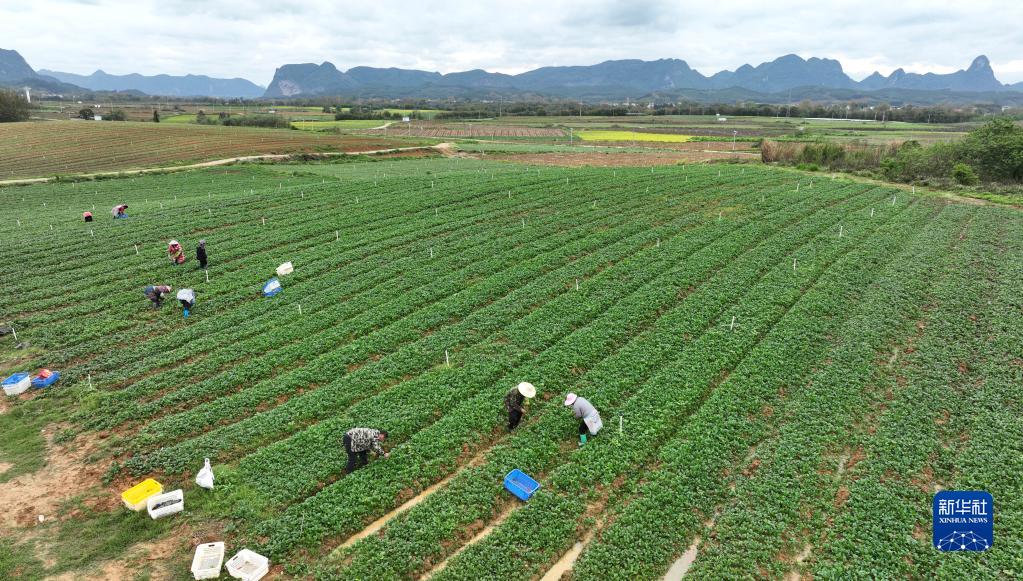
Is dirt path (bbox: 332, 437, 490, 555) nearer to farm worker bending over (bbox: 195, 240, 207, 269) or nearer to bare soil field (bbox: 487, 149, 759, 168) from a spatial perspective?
farm worker bending over (bbox: 195, 240, 207, 269)

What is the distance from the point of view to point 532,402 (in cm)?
1369

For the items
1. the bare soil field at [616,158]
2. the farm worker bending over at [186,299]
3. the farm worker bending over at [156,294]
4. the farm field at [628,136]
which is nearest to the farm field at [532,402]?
the farm worker bending over at [156,294]

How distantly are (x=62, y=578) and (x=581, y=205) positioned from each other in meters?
31.6

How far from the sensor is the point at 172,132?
267 feet

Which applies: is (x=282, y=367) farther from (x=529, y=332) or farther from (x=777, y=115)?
(x=777, y=115)

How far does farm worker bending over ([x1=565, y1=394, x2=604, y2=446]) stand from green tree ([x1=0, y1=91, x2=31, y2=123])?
12161 cm

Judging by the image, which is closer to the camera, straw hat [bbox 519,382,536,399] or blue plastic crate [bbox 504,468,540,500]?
blue plastic crate [bbox 504,468,540,500]

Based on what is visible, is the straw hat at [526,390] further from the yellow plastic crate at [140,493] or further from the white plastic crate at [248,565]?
the yellow plastic crate at [140,493]

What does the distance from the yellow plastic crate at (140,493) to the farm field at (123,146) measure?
57635 mm

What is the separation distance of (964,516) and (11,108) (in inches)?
5094

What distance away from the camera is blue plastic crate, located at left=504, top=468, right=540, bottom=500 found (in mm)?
10453

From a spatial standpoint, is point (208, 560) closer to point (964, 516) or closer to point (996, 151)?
point (964, 516)

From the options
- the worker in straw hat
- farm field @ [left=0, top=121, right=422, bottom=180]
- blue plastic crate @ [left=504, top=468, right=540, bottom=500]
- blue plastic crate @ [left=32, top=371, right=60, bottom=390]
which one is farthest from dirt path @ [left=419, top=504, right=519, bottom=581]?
farm field @ [left=0, top=121, right=422, bottom=180]

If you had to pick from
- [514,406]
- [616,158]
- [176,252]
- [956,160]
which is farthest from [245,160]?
[956,160]
